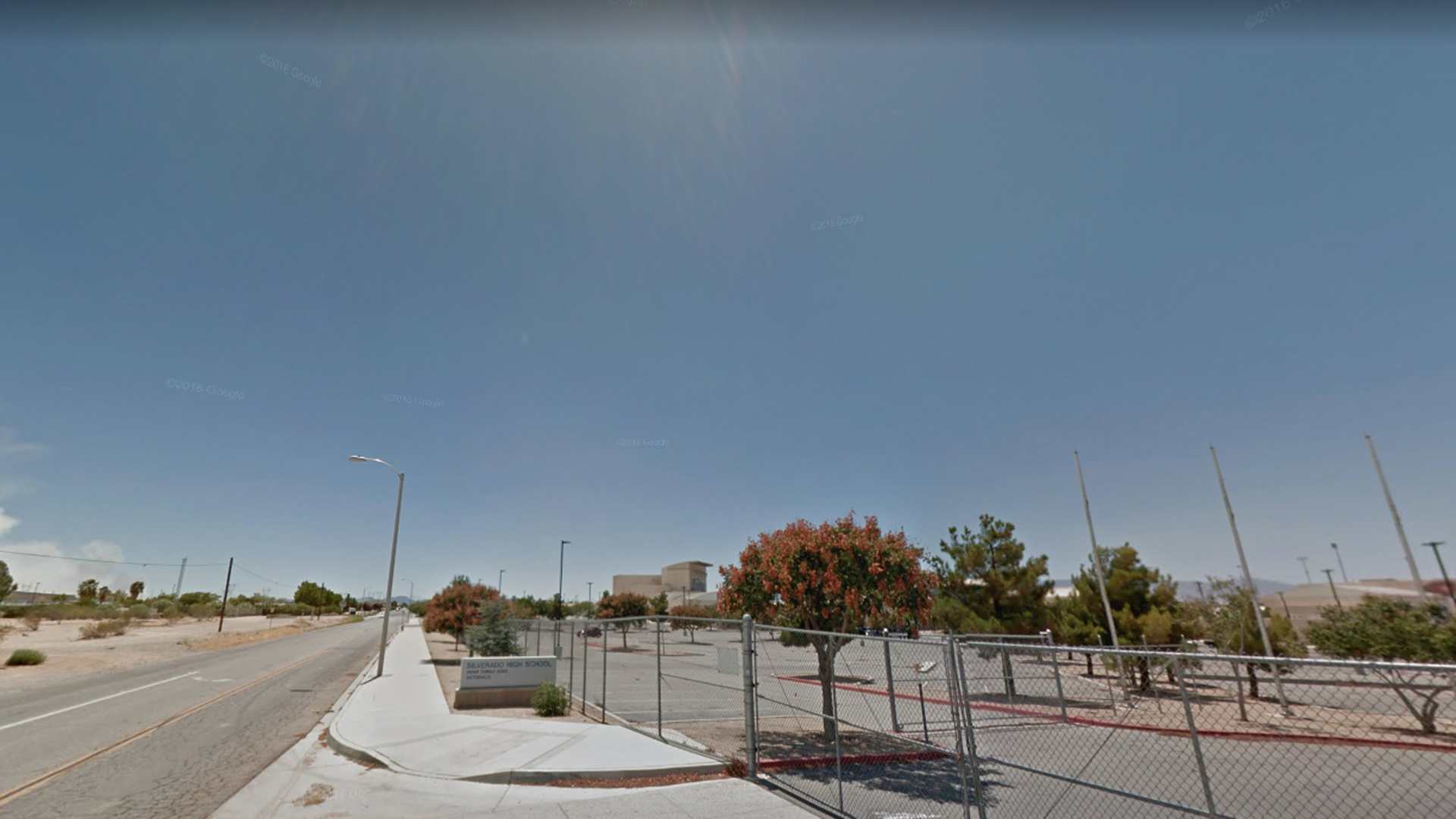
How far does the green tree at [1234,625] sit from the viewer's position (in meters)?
21.1

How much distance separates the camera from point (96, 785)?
356 inches

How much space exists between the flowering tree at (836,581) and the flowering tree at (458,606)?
24528mm

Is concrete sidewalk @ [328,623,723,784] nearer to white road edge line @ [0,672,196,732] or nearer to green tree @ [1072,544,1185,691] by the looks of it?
white road edge line @ [0,672,196,732]

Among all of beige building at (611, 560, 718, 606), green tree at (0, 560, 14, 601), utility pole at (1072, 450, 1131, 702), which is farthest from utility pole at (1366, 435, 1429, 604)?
green tree at (0, 560, 14, 601)

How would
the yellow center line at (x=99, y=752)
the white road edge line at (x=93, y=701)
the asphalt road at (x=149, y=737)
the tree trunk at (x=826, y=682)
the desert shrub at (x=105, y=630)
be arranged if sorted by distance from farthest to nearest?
the desert shrub at (x=105, y=630), the white road edge line at (x=93, y=701), the tree trunk at (x=826, y=682), the yellow center line at (x=99, y=752), the asphalt road at (x=149, y=737)

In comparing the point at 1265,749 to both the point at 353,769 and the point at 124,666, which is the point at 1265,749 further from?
the point at 124,666

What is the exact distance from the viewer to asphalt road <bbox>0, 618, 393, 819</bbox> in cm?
852

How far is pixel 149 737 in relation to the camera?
12227 millimetres

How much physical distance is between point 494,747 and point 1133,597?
84.2 feet

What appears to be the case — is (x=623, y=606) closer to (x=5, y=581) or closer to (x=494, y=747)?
(x=494, y=747)

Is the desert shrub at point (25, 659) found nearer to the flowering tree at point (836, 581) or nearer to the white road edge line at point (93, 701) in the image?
the white road edge line at point (93, 701)

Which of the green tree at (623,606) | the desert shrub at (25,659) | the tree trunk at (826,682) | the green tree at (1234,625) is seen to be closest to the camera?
the tree trunk at (826,682)

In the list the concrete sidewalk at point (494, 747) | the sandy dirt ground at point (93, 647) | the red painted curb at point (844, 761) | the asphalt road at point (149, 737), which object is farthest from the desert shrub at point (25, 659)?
the red painted curb at point (844, 761)

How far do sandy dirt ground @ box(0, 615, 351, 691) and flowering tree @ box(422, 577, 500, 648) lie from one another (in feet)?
41.6
